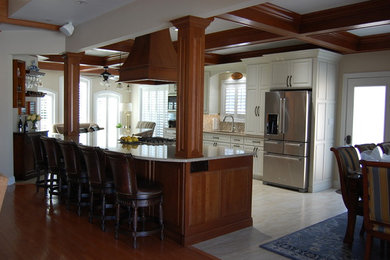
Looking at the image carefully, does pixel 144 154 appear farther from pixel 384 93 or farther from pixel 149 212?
pixel 384 93

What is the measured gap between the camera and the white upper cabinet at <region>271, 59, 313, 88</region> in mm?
6324

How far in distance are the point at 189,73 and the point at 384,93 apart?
4.11 metres

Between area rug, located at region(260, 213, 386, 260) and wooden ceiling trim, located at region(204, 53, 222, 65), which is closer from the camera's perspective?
area rug, located at region(260, 213, 386, 260)

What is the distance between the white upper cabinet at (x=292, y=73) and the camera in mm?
6324

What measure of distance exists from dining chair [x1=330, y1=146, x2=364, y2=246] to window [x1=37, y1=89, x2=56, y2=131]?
956 cm

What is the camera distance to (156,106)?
12.1 metres

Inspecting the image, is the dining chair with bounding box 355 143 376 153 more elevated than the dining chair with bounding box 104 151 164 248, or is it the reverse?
the dining chair with bounding box 355 143 376 153

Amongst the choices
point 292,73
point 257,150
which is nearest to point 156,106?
point 257,150

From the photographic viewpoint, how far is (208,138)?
27.2ft

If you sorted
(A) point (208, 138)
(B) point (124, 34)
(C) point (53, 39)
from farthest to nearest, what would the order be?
(A) point (208, 138), (C) point (53, 39), (B) point (124, 34)

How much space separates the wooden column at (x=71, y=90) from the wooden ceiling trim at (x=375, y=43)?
5.07 metres

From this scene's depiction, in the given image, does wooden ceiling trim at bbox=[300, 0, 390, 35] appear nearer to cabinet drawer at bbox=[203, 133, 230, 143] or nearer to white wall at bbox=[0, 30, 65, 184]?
cabinet drawer at bbox=[203, 133, 230, 143]

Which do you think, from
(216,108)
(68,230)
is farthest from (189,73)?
(216,108)

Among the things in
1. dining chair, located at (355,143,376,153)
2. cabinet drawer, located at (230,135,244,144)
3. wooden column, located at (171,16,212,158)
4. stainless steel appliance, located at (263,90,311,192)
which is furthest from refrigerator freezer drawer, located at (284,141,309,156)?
wooden column, located at (171,16,212,158)
